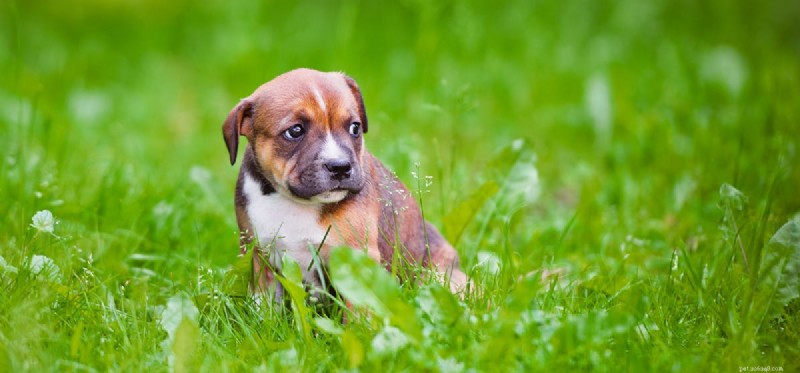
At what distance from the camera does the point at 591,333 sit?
3270 mm

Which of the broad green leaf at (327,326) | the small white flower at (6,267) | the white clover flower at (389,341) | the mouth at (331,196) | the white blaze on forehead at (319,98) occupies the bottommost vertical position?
the broad green leaf at (327,326)

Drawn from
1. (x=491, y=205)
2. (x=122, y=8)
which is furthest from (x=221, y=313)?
(x=122, y=8)

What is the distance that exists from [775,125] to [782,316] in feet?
9.52

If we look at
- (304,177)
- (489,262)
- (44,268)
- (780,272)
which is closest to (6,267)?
(44,268)

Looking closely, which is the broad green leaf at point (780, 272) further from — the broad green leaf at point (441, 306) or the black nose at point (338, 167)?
the black nose at point (338, 167)

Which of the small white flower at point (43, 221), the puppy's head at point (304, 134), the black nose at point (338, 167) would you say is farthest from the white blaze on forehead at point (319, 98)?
the small white flower at point (43, 221)

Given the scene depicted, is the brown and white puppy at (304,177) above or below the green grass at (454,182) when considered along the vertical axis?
above

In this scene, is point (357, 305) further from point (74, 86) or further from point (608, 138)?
point (74, 86)

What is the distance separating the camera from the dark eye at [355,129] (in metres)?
3.93

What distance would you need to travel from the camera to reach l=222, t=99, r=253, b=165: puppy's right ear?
3904 mm

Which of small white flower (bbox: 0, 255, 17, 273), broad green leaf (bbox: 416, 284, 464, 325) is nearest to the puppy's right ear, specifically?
small white flower (bbox: 0, 255, 17, 273)

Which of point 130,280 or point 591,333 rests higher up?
point 591,333

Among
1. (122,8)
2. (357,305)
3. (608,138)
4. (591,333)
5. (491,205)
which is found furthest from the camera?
(122,8)

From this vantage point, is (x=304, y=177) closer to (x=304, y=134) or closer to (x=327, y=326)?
(x=304, y=134)
